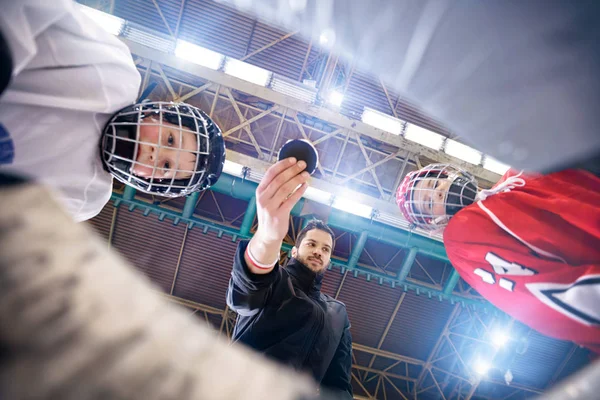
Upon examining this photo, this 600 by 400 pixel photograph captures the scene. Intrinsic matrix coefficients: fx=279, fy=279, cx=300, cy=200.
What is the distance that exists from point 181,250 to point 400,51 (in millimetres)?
8085

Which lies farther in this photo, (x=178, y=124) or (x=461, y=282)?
(x=461, y=282)

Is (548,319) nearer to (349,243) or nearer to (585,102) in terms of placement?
(585,102)

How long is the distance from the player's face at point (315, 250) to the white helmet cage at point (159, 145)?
1.66 meters

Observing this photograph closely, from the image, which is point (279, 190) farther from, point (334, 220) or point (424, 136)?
point (424, 136)

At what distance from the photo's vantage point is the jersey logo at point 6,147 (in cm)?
138

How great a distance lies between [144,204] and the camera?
253 inches

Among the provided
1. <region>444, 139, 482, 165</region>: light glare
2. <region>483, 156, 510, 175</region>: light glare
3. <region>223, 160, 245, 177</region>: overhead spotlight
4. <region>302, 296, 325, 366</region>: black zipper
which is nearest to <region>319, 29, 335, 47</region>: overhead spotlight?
<region>302, 296, 325, 366</region>: black zipper

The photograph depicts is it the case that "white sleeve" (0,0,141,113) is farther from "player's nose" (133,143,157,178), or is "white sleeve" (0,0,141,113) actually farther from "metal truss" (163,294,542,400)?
"metal truss" (163,294,542,400)

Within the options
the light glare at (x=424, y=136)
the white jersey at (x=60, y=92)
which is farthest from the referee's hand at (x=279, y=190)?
the light glare at (x=424, y=136)

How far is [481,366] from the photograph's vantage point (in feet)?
27.9

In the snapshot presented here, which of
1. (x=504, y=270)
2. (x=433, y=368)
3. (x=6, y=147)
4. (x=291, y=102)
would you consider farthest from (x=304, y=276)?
(x=433, y=368)

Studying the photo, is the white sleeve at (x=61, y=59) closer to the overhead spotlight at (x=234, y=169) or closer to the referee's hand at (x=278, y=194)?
the referee's hand at (x=278, y=194)

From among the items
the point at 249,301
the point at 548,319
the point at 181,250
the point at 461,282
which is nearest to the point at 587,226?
the point at 548,319

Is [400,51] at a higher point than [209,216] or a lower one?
higher
